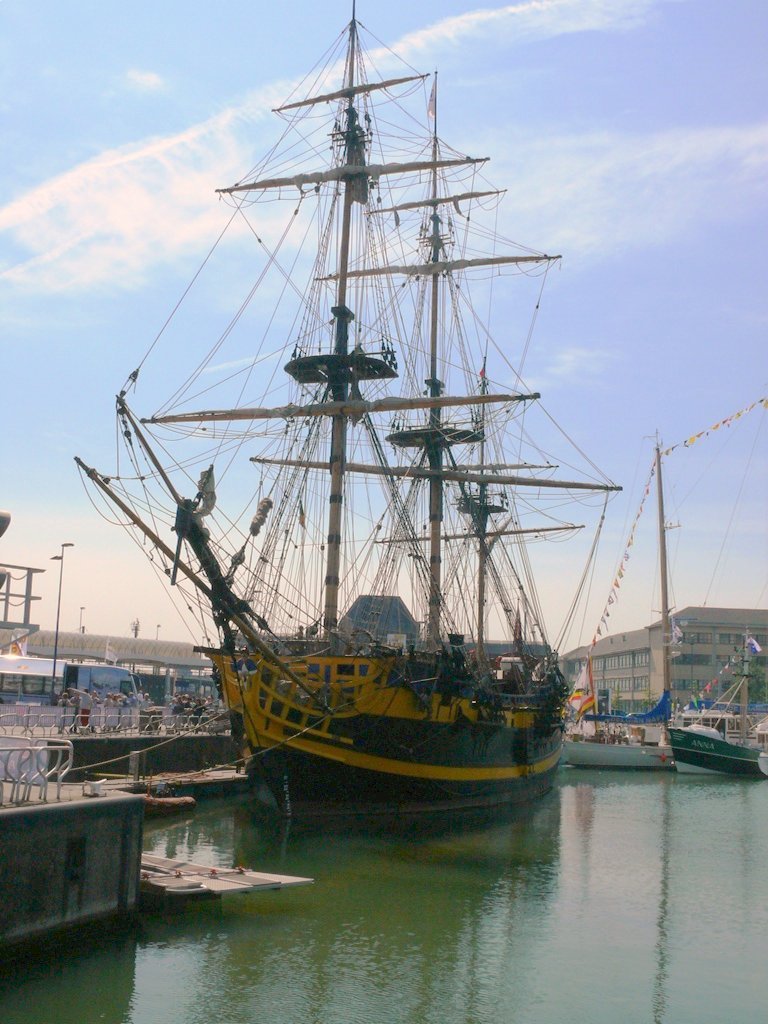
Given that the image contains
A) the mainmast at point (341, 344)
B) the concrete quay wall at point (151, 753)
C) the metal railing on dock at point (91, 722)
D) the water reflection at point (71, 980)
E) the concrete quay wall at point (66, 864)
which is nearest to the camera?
the water reflection at point (71, 980)

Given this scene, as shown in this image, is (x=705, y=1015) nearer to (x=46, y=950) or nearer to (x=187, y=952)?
(x=187, y=952)

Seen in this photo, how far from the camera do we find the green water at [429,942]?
14008mm

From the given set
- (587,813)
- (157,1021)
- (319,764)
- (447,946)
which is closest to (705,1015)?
(447,946)

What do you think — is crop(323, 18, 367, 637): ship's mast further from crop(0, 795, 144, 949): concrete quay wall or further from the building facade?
the building facade

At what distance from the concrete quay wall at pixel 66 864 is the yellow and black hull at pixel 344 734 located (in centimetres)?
1172

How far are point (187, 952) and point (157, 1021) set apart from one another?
229 cm

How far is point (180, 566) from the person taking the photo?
2566cm

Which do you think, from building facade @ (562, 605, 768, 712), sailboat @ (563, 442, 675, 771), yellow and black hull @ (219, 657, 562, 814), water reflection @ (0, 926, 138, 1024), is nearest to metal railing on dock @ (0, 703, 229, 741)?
yellow and black hull @ (219, 657, 562, 814)

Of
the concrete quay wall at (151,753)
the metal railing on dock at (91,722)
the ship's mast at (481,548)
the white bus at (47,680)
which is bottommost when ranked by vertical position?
the concrete quay wall at (151,753)

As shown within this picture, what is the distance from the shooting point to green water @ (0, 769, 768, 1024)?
14.0 metres

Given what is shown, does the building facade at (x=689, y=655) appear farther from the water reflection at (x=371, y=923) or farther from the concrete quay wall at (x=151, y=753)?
the water reflection at (x=371, y=923)

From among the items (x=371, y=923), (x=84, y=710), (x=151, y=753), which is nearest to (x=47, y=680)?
Result: (x=84, y=710)

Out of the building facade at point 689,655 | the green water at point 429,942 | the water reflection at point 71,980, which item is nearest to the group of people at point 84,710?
the green water at point 429,942

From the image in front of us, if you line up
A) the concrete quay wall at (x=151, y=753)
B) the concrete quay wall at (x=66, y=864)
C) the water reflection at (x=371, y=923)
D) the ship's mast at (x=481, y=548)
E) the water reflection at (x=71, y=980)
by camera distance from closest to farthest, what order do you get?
the water reflection at (x=71, y=980) → the concrete quay wall at (x=66, y=864) → the water reflection at (x=371, y=923) → the concrete quay wall at (x=151, y=753) → the ship's mast at (x=481, y=548)
